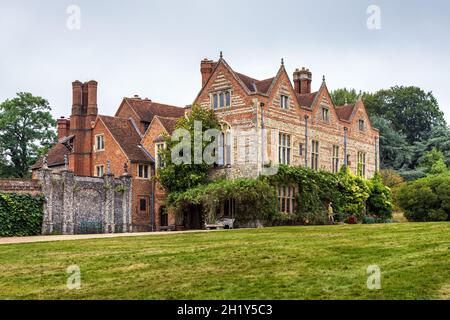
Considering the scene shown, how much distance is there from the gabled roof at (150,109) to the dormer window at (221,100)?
30.7 feet

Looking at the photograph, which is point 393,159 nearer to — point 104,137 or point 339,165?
point 339,165

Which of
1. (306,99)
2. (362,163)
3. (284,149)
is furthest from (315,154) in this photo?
(362,163)

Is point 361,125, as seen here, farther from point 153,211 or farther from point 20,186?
point 20,186

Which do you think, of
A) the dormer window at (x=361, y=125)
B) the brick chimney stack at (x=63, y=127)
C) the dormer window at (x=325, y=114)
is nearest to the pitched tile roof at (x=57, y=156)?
the brick chimney stack at (x=63, y=127)

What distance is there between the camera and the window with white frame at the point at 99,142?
47.4 meters

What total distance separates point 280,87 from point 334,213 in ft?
32.1

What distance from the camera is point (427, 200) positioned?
4191 centimetres

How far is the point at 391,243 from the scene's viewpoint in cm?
1877

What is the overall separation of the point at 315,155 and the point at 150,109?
14.6m

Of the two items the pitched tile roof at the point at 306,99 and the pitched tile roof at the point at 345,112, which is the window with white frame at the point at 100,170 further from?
the pitched tile roof at the point at 345,112

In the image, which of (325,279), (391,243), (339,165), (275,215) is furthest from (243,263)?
(339,165)

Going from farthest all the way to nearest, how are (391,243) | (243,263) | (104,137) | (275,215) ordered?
1. (104,137)
2. (275,215)
3. (391,243)
4. (243,263)

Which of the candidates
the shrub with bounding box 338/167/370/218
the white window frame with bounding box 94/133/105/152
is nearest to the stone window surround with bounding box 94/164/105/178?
the white window frame with bounding box 94/133/105/152
